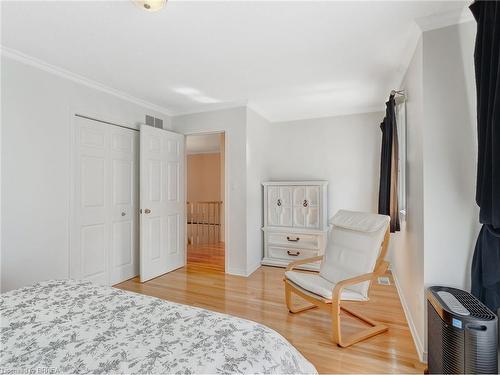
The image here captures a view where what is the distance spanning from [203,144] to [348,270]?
18.2ft

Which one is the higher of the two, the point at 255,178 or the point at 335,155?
the point at 335,155

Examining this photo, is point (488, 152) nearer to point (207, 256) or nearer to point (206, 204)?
point (207, 256)

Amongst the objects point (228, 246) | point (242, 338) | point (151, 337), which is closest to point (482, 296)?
point (242, 338)

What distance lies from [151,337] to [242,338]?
38cm

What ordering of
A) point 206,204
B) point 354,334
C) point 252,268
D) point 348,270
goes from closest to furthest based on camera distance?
point 354,334 → point 348,270 → point 252,268 → point 206,204

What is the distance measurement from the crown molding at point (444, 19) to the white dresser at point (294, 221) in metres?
2.37

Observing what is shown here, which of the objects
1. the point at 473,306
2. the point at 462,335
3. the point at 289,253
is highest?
the point at 473,306

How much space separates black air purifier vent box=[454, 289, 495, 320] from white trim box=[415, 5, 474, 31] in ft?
5.92

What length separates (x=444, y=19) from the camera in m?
1.77

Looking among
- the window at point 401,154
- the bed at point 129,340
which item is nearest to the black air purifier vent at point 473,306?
the bed at point 129,340

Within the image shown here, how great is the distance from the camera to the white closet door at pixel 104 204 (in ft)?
9.41

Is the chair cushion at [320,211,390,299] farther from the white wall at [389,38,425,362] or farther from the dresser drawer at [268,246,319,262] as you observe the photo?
the dresser drawer at [268,246,319,262]

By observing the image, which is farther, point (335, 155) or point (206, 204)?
point (206, 204)

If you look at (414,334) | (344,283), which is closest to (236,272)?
(344,283)
